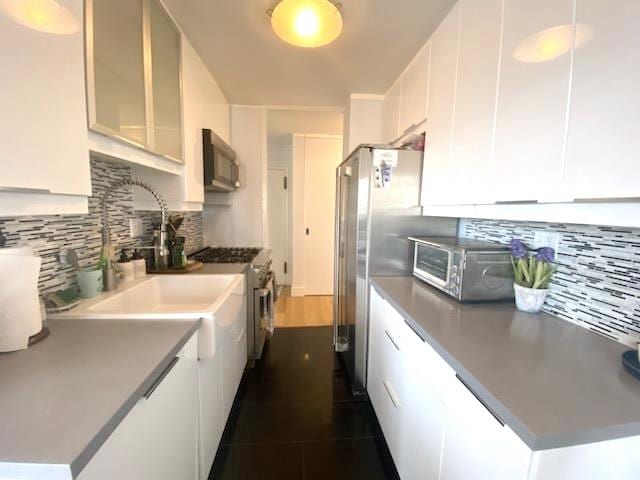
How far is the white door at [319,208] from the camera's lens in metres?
4.03

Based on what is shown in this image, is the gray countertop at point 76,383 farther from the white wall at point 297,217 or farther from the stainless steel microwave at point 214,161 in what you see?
the white wall at point 297,217

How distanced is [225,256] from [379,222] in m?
1.35

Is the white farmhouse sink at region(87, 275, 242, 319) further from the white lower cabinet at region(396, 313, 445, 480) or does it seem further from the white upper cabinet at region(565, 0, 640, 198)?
the white upper cabinet at region(565, 0, 640, 198)

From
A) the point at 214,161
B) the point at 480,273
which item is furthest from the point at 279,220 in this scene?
the point at 480,273

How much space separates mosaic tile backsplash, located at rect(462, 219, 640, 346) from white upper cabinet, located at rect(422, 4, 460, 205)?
51cm

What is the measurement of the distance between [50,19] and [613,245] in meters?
1.85

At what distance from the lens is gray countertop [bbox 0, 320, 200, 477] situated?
49cm

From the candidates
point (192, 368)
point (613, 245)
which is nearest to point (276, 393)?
point (192, 368)

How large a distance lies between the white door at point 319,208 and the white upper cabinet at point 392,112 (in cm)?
160

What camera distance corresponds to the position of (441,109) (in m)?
1.49

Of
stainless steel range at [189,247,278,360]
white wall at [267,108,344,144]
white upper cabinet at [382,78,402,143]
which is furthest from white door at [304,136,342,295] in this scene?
stainless steel range at [189,247,278,360]

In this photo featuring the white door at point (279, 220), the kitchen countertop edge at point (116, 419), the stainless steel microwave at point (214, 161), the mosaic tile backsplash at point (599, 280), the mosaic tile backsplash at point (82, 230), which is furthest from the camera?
the white door at point (279, 220)

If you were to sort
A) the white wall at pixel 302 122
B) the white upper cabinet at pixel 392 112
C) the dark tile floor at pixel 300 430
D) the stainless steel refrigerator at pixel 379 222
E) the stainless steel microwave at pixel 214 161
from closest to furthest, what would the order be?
1. the dark tile floor at pixel 300 430
2. the stainless steel refrigerator at pixel 379 222
3. the stainless steel microwave at pixel 214 161
4. the white upper cabinet at pixel 392 112
5. the white wall at pixel 302 122

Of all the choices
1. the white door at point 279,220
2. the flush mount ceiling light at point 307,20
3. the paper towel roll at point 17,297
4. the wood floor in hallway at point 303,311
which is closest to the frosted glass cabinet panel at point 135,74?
the paper towel roll at point 17,297
